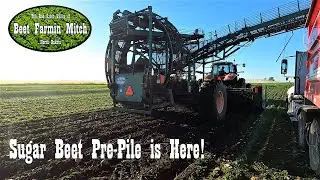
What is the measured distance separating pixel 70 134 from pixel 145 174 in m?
3.47

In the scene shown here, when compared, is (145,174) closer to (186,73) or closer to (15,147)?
(15,147)

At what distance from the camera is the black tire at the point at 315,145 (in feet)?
15.1

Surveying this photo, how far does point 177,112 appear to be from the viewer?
1062 cm

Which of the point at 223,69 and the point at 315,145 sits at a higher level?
the point at 223,69

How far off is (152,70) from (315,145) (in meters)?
4.58

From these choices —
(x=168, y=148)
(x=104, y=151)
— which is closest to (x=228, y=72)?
(x=168, y=148)


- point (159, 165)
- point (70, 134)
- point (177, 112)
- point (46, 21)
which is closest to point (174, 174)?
point (159, 165)

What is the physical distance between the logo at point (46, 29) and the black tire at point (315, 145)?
3787 millimetres

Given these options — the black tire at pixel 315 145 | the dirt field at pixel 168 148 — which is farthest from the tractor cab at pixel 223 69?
the black tire at pixel 315 145

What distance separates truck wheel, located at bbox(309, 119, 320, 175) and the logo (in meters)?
3.79

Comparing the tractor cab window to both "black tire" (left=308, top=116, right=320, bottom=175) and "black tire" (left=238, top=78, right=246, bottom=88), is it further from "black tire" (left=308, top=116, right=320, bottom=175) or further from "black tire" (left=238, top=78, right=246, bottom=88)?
"black tire" (left=308, top=116, right=320, bottom=175)

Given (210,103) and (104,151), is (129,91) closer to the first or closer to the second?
(210,103)

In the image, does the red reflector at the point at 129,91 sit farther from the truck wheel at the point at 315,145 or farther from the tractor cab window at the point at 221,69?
the tractor cab window at the point at 221,69

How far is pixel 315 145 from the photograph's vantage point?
15.8 feet
